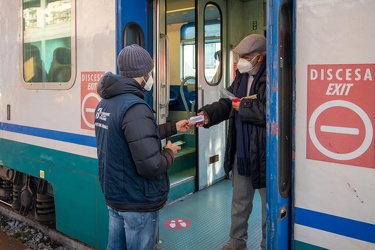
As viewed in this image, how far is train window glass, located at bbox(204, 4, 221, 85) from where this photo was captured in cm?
482

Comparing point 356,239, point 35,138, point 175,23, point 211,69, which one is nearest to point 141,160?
point 356,239

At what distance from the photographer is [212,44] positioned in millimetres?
4910

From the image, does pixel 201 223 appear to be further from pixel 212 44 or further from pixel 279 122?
pixel 212 44

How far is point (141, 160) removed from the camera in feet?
6.79

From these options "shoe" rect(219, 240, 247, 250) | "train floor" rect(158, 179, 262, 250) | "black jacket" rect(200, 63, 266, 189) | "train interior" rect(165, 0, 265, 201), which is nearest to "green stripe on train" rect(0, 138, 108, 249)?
"train floor" rect(158, 179, 262, 250)

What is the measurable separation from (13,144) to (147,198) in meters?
2.62

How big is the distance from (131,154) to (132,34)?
1296mm

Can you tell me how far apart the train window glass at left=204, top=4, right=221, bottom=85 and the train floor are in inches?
57.5

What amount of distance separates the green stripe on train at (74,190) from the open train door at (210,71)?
1.65 metres

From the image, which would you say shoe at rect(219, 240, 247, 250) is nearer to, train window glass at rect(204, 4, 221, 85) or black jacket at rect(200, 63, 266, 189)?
black jacket at rect(200, 63, 266, 189)

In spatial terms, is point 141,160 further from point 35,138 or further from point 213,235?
point 35,138

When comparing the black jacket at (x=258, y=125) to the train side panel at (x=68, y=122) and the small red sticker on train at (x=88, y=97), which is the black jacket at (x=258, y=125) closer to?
the train side panel at (x=68, y=122)

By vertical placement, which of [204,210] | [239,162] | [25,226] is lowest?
[25,226]

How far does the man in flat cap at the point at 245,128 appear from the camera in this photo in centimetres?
261
